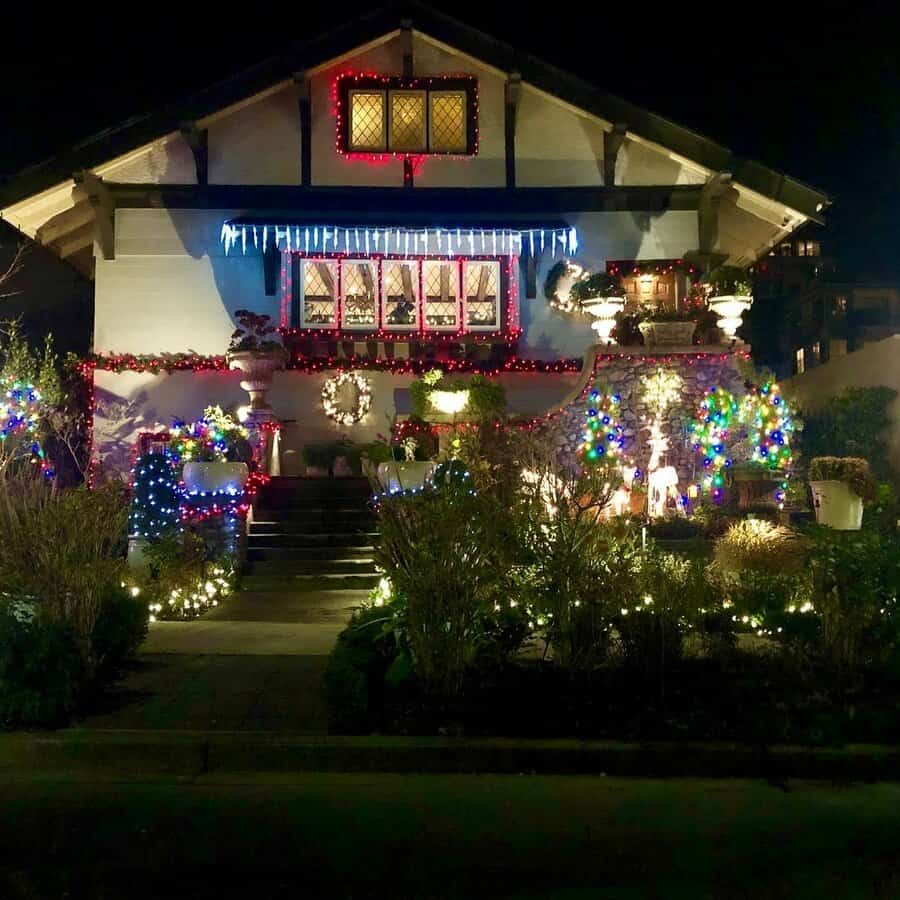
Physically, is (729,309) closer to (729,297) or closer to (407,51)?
(729,297)

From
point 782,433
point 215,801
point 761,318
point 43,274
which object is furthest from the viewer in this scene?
point 761,318

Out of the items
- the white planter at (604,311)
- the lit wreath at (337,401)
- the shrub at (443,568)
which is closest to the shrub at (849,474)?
the white planter at (604,311)

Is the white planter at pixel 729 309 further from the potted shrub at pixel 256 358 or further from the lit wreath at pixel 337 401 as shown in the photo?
the potted shrub at pixel 256 358

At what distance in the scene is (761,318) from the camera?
45.8 metres

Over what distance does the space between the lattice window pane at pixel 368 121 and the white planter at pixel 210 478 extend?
783 centimetres

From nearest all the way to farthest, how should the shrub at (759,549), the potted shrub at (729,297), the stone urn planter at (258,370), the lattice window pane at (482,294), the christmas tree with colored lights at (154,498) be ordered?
the shrub at (759,549) → the christmas tree with colored lights at (154,498) → the potted shrub at (729,297) → the stone urn planter at (258,370) → the lattice window pane at (482,294)

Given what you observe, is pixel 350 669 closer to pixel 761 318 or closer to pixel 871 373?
pixel 871 373

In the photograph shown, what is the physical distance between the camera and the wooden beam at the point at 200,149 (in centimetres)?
1761

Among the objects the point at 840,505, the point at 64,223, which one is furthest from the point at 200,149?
the point at 840,505

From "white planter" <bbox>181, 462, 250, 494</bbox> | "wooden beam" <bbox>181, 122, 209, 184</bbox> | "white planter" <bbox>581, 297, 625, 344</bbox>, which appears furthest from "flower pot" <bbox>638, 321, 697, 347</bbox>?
"wooden beam" <bbox>181, 122, 209, 184</bbox>

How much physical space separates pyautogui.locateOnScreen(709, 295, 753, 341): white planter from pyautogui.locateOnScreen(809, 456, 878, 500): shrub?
9.79 ft

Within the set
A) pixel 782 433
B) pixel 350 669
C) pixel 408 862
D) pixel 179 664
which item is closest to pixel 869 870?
pixel 408 862

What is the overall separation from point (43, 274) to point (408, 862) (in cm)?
2117

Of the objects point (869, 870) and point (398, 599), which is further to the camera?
point (398, 599)
